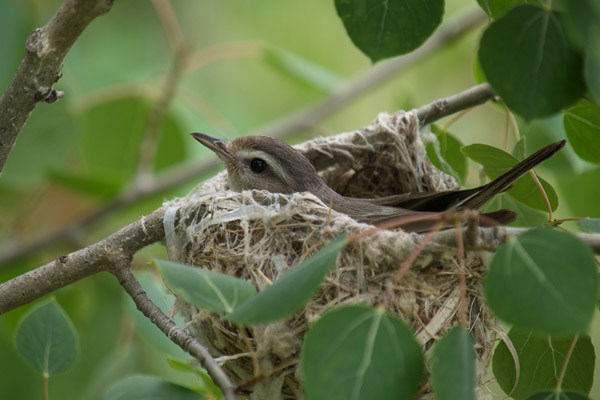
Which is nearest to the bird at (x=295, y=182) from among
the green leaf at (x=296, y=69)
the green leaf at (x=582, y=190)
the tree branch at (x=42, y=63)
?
the green leaf at (x=582, y=190)

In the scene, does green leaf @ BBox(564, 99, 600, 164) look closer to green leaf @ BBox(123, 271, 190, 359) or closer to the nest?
the nest

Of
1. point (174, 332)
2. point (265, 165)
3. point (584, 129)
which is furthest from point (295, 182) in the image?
point (174, 332)

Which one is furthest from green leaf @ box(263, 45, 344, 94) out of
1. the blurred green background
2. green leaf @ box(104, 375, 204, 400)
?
green leaf @ box(104, 375, 204, 400)

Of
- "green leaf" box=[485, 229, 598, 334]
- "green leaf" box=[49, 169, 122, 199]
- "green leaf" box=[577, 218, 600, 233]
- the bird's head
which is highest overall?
"green leaf" box=[49, 169, 122, 199]

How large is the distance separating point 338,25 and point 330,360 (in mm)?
6658

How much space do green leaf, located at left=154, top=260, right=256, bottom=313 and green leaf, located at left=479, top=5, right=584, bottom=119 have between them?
815 mm

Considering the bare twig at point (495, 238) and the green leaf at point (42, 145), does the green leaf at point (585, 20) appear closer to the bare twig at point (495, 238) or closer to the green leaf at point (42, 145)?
the bare twig at point (495, 238)

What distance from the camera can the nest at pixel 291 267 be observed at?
9.42ft

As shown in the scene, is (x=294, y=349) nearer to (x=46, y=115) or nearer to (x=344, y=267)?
(x=344, y=267)

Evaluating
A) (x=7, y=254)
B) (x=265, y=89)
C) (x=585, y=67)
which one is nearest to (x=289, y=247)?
(x=585, y=67)

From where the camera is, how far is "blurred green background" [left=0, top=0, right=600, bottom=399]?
4.48 meters

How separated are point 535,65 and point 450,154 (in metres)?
1.68

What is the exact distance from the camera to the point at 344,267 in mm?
3002

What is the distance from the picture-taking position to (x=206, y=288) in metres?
2.22
